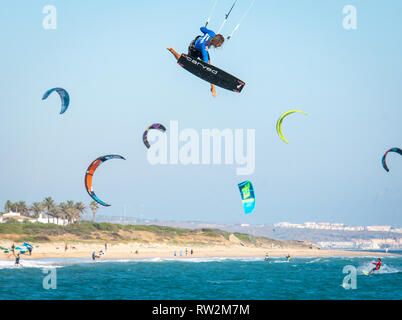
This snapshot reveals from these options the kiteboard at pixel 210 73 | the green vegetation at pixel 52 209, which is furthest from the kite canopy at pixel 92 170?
the green vegetation at pixel 52 209

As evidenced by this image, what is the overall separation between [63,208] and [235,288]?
51.1 metres

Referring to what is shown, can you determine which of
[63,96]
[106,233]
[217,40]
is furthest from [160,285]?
[106,233]

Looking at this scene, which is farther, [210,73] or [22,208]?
[22,208]

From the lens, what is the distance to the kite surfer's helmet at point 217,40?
12.5m

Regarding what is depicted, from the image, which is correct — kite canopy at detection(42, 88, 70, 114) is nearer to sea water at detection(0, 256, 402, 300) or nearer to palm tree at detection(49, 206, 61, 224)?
sea water at detection(0, 256, 402, 300)

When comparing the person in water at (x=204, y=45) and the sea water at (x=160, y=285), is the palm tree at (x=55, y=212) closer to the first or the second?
the sea water at (x=160, y=285)

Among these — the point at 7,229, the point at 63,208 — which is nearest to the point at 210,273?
the point at 7,229

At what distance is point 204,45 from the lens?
42.3 feet

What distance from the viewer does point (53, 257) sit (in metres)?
48.3

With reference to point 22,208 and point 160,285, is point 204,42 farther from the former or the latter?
point 22,208

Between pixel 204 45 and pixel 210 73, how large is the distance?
116 centimetres
